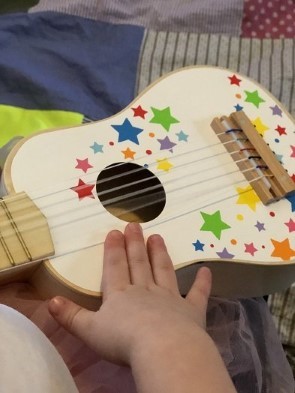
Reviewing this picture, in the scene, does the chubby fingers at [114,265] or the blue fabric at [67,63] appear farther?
the blue fabric at [67,63]

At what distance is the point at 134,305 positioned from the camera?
23.7 inches

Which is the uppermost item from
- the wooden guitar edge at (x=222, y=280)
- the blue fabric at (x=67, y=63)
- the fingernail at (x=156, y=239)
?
the blue fabric at (x=67, y=63)

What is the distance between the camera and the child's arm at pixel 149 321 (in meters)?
0.55

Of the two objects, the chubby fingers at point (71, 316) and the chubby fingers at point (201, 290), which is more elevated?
the chubby fingers at point (71, 316)

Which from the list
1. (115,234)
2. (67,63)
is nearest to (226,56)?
(67,63)

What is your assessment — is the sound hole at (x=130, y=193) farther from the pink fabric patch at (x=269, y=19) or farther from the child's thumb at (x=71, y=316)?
the pink fabric patch at (x=269, y=19)

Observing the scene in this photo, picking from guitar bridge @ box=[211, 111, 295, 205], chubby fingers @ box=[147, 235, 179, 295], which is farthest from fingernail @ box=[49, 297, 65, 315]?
guitar bridge @ box=[211, 111, 295, 205]

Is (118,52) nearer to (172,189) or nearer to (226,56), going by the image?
(226,56)

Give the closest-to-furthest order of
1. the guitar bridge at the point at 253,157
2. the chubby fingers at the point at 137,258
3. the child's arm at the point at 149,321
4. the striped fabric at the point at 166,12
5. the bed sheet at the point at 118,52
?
the child's arm at the point at 149,321
the chubby fingers at the point at 137,258
the guitar bridge at the point at 253,157
the bed sheet at the point at 118,52
the striped fabric at the point at 166,12

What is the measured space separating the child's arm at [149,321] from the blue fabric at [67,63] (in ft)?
1.21

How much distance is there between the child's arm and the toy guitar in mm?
23

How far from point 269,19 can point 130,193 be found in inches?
21.1

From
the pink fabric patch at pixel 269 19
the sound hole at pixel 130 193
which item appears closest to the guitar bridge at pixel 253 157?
the sound hole at pixel 130 193

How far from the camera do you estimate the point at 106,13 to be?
1.08 meters
